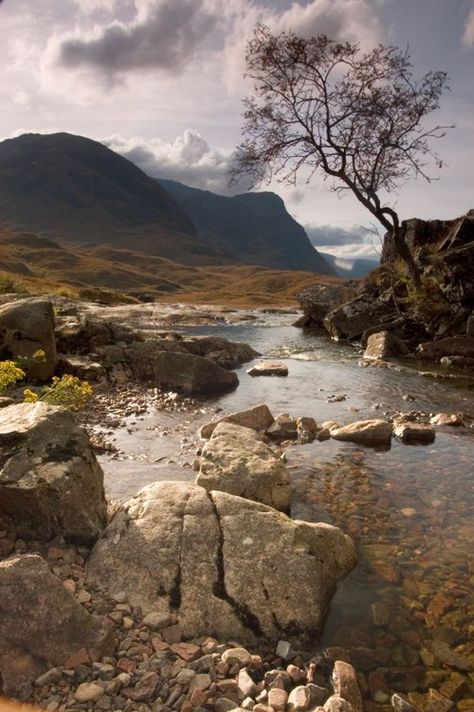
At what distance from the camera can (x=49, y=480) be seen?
7.41m

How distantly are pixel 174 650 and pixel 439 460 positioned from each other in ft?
30.0

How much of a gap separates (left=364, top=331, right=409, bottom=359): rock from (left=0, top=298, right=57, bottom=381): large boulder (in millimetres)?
19199

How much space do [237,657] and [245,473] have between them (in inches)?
171

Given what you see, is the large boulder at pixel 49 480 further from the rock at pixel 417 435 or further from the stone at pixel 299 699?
the rock at pixel 417 435

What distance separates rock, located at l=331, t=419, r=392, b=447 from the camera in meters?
14.1

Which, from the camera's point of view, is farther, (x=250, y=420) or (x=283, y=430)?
(x=250, y=420)

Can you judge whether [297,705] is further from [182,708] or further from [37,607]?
[37,607]

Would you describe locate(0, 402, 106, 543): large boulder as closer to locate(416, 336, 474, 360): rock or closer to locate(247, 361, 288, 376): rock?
locate(247, 361, 288, 376): rock

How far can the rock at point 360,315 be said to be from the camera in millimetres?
36656

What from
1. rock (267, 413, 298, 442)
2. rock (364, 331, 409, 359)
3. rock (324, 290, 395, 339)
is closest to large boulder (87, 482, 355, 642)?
rock (267, 413, 298, 442)

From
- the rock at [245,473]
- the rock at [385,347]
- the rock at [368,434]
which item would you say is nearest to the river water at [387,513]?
the rock at [368,434]

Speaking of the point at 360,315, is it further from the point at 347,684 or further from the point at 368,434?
the point at 347,684

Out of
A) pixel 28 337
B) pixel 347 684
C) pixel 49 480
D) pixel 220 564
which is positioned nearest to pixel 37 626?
pixel 49 480

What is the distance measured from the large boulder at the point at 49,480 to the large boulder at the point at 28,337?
10.5 m
